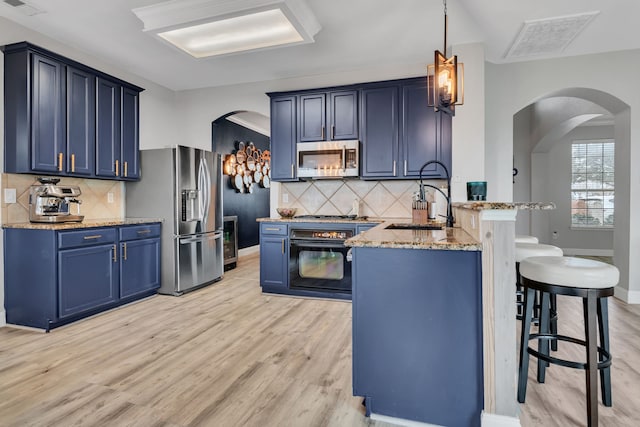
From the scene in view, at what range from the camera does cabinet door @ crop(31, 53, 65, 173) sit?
3.09 meters

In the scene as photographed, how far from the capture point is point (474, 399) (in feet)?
5.31

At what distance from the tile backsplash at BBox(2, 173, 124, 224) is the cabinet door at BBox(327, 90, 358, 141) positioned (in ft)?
9.04

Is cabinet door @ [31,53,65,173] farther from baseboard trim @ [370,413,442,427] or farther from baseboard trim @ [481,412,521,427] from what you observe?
baseboard trim @ [481,412,521,427]

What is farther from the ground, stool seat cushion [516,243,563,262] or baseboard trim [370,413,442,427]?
stool seat cushion [516,243,563,262]

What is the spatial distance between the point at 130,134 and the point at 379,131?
2.94 m

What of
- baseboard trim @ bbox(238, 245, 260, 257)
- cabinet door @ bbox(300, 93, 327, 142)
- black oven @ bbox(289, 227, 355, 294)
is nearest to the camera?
black oven @ bbox(289, 227, 355, 294)

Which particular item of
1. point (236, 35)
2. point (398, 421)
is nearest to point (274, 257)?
point (236, 35)

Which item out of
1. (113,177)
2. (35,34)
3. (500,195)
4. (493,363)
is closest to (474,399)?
(493,363)

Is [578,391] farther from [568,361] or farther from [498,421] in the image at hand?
[498,421]

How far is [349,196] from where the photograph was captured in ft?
15.0

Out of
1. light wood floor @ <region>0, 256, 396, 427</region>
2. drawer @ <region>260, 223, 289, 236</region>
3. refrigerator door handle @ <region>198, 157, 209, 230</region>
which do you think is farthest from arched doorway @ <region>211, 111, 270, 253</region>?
light wood floor @ <region>0, 256, 396, 427</region>

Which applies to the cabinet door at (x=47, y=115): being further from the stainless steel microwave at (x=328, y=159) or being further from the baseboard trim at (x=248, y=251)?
the baseboard trim at (x=248, y=251)

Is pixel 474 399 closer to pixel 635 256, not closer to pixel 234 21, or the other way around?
pixel 234 21

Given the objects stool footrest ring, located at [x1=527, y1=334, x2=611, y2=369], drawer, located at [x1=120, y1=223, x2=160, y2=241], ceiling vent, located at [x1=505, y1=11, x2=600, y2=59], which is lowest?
stool footrest ring, located at [x1=527, y1=334, x2=611, y2=369]
